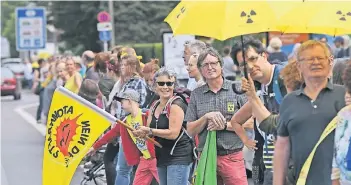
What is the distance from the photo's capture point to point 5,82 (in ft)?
135

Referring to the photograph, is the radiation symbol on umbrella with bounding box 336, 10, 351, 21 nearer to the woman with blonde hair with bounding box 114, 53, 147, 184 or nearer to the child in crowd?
the child in crowd

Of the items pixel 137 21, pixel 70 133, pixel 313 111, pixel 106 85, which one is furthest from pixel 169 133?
pixel 137 21

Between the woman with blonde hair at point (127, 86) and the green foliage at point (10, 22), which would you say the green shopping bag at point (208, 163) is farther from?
the green foliage at point (10, 22)

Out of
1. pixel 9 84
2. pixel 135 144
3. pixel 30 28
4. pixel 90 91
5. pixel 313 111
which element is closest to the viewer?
pixel 313 111

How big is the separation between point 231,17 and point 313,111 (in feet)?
7.93

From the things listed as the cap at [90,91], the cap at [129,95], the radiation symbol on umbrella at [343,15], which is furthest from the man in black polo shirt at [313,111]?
the cap at [90,91]

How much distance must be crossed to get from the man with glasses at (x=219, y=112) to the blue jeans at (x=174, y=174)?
546 mm

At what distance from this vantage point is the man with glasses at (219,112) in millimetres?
7910

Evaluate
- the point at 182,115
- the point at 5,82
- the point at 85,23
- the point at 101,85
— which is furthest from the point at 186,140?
the point at 85,23

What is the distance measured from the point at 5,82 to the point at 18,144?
21830 mm

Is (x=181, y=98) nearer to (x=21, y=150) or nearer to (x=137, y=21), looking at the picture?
(x=21, y=150)

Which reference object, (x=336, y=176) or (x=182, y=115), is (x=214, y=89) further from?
(x=336, y=176)

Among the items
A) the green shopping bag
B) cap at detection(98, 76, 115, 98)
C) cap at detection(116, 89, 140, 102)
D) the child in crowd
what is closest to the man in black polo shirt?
the green shopping bag

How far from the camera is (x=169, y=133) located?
845 centimetres
